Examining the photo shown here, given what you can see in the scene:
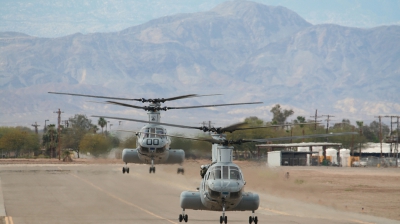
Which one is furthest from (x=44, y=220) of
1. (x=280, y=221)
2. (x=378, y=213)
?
(x=378, y=213)

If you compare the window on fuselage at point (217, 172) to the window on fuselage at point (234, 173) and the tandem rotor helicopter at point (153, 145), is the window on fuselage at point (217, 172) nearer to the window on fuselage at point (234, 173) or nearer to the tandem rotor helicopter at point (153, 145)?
the window on fuselage at point (234, 173)

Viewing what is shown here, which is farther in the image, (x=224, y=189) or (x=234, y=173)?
(x=234, y=173)

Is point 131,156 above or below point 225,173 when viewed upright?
above

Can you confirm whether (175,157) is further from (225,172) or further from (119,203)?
(119,203)

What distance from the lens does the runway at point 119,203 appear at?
55.5 m

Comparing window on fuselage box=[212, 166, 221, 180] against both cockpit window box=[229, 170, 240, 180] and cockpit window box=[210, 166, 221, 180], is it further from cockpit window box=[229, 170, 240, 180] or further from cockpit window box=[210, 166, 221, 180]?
cockpit window box=[229, 170, 240, 180]

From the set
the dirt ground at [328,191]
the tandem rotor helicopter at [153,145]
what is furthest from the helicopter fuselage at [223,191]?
the dirt ground at [328,191]

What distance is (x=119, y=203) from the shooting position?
227 ft

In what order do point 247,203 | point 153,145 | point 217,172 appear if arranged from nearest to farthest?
1. point 217,172
2. point 247,203
3. point 153,145

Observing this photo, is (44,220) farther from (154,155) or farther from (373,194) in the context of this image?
(373,194)

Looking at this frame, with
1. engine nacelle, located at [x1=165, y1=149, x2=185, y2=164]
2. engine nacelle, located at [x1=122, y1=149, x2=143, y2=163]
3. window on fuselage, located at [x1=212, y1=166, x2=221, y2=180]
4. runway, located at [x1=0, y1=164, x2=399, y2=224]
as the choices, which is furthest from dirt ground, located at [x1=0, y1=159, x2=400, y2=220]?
window on fuselage, located at [x1=212, y1=166, x2=221, y2=180]

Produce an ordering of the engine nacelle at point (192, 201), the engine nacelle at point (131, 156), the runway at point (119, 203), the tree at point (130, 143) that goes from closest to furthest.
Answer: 1. the engine nacelle at point (192, 201)
2. the engine nacelle at point (131, 156)
3. the runway at point (119, 203)
4. the tree at point (130, 143)

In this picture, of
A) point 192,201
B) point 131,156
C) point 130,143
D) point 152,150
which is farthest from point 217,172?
point 130,143

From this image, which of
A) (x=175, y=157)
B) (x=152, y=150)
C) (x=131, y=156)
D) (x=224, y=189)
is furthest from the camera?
(x=175, y=157)
